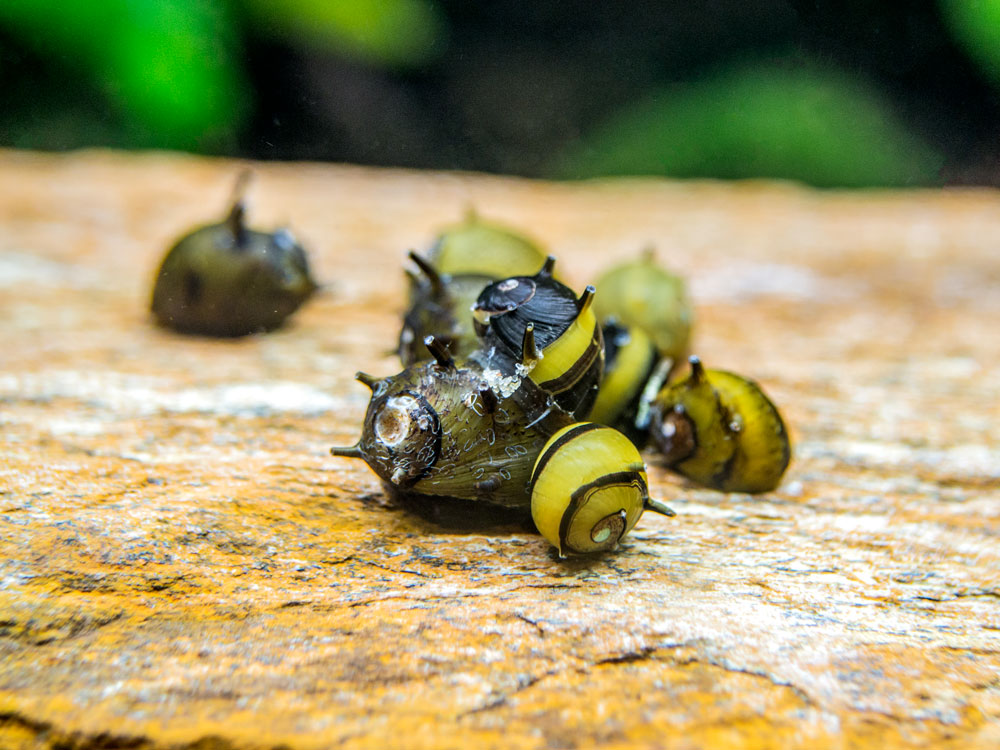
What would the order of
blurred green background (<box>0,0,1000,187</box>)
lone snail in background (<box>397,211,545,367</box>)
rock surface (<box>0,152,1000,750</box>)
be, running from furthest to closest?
1. blurred green background (<box>0,0,1000,187</box>)
2. lone snail in background (<box>397,211,545,367</box>)
3. rock surface (<box>0,152,1000,750</box>)

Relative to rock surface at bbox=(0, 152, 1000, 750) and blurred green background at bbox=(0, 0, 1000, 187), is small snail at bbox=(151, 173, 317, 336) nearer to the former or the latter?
rock surface at bbox=(0, 152, 1000, 750)

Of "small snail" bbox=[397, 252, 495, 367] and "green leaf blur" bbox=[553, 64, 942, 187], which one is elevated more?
"green leaf blur" bbox=[553, 64, 942, 187]

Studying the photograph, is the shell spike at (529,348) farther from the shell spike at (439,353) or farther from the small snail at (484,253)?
the small snail at (484,253)

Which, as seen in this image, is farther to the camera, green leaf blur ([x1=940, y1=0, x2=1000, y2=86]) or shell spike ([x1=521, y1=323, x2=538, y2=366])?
green leaf blur ([x1=940, y1=0, x2=1000, y2=86])

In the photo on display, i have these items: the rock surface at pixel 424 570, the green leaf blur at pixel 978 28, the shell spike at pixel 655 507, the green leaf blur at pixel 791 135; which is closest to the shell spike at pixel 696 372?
the rock surface at pixel 424 570

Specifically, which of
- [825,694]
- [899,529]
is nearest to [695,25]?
[899,529]

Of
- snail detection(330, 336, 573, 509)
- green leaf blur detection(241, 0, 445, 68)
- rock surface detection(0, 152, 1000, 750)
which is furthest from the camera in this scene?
green leaf blur detection(241, 0, 445, 68)

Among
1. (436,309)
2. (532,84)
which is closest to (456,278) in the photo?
(436,309)

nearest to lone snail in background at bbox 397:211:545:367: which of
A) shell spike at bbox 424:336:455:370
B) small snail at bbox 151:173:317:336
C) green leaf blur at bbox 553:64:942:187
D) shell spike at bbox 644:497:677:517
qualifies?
shell spike at bbox 424:336:455:370
